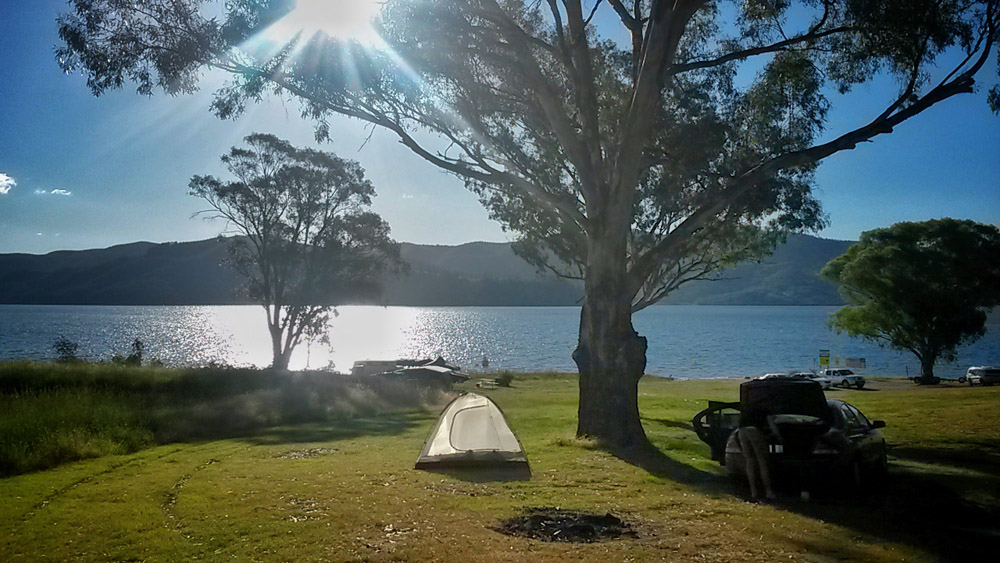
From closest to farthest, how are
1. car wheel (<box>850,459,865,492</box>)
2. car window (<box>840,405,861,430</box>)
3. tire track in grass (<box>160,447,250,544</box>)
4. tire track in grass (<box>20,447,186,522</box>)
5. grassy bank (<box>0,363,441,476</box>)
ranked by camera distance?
tire track in grass (<box>160,447,250,544</box>)
tire track in grass (<box>20,447,186,522</box>)
car wheel (<box>850,459,865,492</box>)
car window (<box>840,405,861,430</box>)
grassy bank (<box>0,363,441,476</box>)

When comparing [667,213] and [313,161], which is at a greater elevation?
[313,161]

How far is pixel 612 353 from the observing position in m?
15.8

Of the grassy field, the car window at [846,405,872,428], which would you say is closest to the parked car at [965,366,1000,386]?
the grassy field

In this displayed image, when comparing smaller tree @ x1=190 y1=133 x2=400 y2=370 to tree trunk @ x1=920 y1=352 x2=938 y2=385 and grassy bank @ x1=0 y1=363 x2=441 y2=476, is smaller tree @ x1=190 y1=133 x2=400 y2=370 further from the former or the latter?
tree trunk @ x1=920 y1=352 x2=938 y2=385

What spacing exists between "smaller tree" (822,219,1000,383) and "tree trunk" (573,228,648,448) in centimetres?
→ 4674

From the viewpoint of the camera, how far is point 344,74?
16.9 metres

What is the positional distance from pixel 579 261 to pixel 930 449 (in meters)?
12.6

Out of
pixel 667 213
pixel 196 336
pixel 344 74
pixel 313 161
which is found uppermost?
pixel 313 161

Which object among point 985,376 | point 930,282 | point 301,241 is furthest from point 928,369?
point 301,241

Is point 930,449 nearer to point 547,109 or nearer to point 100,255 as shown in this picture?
point 547,109

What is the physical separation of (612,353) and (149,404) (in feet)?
52.3

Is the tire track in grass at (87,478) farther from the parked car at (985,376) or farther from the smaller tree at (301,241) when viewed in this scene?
the parked car at (985,376)

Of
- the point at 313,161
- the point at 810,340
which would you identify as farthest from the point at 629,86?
the point at 810,340

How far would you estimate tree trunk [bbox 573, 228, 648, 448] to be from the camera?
15.8 metres
